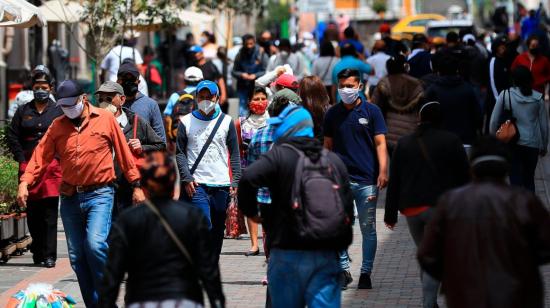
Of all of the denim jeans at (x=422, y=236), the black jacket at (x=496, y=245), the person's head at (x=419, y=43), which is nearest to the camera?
the black jacket at (x=496, y=245)

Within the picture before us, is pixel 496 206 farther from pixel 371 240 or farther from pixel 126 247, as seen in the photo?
pixel 371 240

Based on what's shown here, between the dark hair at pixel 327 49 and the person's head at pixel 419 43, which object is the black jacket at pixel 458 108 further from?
the person's head at pixel 419 43

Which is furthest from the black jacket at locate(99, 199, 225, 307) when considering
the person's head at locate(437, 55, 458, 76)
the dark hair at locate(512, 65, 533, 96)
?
the dark hair at locate(512, 65, 533, 96)

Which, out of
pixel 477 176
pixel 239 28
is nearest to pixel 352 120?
pixel 477 176

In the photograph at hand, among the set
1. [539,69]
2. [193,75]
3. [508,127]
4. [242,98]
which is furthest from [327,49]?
[508,127]

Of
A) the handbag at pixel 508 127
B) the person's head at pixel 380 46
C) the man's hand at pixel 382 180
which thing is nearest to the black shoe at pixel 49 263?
the man's hand at pixel 382 180

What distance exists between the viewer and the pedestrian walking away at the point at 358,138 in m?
10.9

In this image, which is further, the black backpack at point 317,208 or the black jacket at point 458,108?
the black jacket at point 458,108

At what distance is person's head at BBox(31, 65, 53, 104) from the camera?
13109 millimetres

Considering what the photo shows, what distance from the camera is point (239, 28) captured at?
55.0 metres

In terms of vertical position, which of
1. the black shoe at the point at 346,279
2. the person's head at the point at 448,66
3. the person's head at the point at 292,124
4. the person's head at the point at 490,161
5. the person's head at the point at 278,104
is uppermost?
the person's head at the point at 448,66

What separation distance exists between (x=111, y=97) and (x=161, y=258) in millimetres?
4225

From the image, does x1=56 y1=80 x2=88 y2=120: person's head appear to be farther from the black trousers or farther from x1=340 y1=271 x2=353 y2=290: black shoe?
the black trousers

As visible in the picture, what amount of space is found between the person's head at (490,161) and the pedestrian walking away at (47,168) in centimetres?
696
